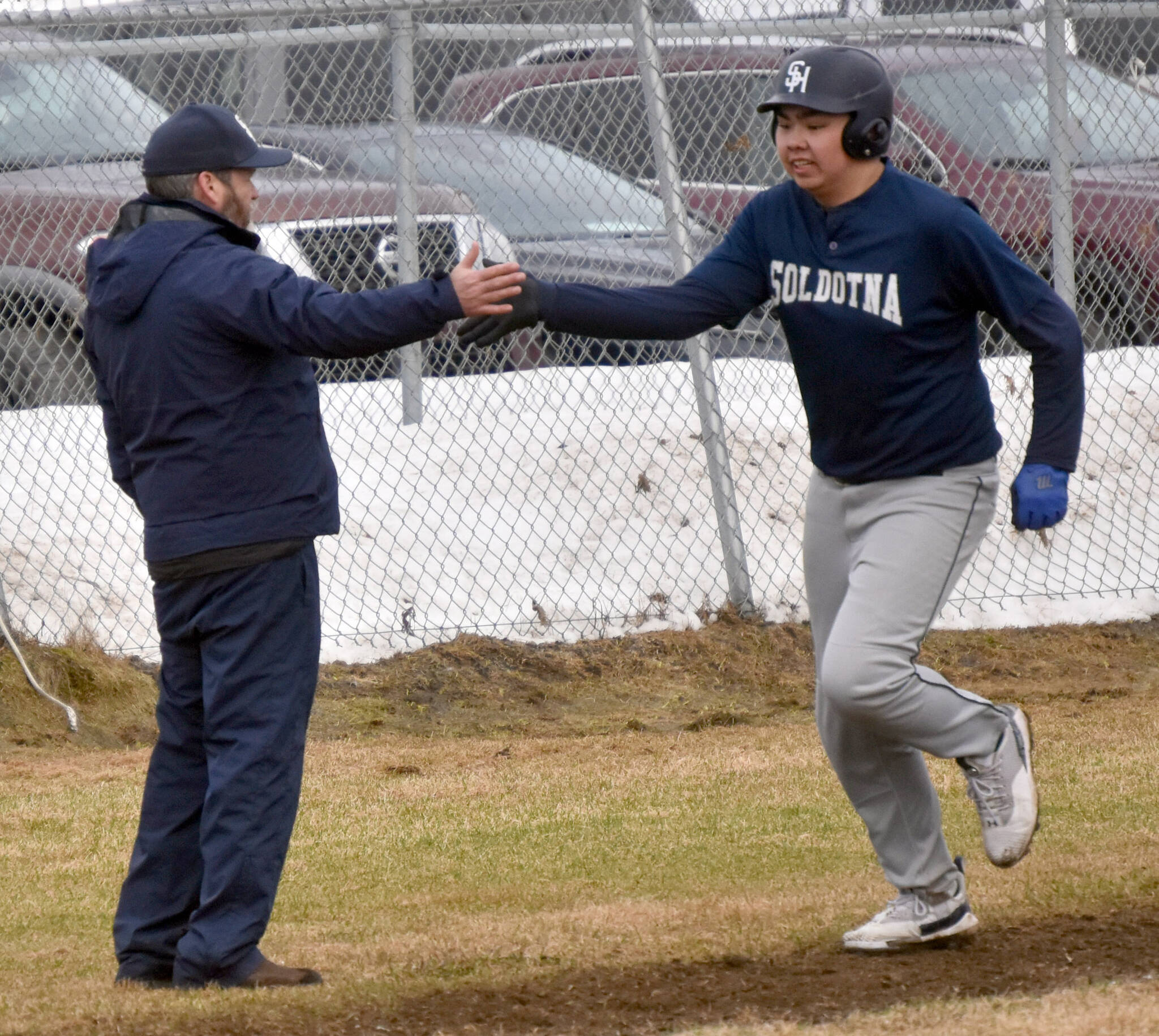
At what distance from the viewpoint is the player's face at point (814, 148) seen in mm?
3719

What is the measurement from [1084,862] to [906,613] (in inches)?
53.5

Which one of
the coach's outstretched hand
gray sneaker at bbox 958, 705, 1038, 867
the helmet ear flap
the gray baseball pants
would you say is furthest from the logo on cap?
gray sneaker at bbox 958, 705, 1038, 867

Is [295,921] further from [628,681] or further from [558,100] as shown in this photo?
[558,100]

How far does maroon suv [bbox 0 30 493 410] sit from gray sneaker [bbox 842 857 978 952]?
4.69 metres

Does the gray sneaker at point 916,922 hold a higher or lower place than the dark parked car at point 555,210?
lower

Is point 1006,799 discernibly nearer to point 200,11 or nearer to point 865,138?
point 865,138

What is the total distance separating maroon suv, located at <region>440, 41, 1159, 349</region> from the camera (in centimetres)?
825

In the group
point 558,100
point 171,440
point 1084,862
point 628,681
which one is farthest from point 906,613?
point 558,100

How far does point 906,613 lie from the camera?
12.2 ft

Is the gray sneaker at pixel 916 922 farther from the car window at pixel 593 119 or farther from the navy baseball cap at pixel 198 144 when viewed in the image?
the car window at pixel 593 119

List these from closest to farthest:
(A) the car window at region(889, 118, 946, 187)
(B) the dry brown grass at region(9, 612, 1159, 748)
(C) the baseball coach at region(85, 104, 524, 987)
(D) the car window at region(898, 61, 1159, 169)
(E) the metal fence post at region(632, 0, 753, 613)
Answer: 1. (C) the baseball coach at region(85, 104, 524, 987)
2. (B) the dry brown grass at region(9, 612, 1159, 748)
3. (E) the metal fence post at region(632, 0, 753, 613)
4. (A) the car window at region(889, 118, 946, 187)
5. (D) the car window at region(898, 61, 1159, 169)

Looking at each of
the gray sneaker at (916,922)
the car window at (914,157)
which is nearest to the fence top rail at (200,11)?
the car window at (914,157)

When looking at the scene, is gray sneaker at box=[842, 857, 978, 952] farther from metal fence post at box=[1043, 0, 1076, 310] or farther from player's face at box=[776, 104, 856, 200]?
metal fence post at box=[1043, 0, 1076, 310]

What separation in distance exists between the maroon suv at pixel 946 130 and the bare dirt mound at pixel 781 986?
5.05 m
